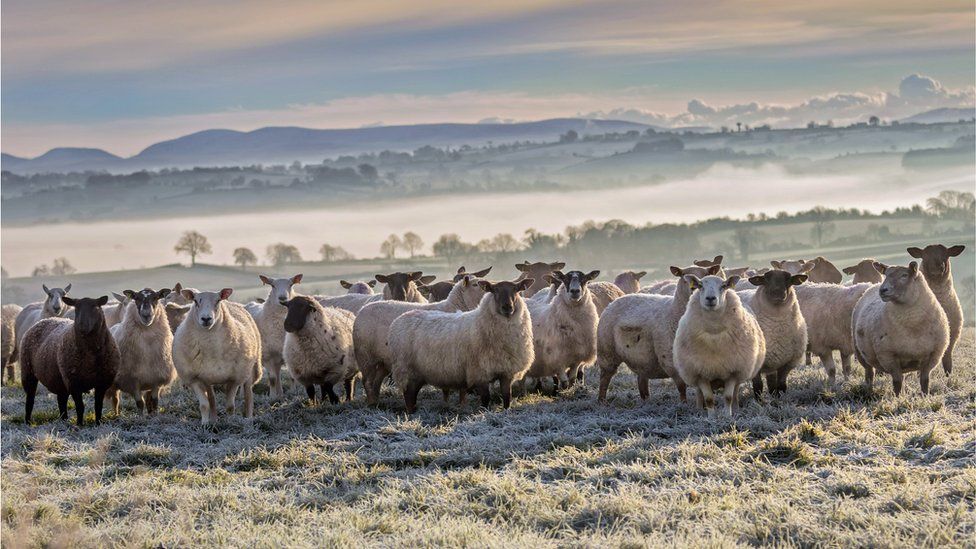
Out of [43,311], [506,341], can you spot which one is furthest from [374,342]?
[43,311]

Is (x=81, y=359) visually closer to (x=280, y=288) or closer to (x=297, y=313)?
(x=297, y=313)

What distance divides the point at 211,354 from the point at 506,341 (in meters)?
4.19

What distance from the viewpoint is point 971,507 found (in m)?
8.80

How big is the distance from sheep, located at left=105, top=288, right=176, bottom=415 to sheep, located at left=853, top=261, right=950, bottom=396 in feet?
34.2

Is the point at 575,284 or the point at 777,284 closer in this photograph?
the point at 777,284

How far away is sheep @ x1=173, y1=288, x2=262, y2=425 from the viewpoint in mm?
14141

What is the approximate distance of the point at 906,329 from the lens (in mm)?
14242

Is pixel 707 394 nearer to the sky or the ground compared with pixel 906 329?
nearer to the ground

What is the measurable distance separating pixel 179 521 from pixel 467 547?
2.76 metres

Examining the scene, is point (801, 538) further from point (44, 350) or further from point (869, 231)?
point (869, 231)

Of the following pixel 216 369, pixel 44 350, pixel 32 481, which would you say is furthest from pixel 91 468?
pixel 44 350

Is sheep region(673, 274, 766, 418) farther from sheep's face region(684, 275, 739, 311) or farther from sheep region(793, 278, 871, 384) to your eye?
sheep region(793, 278, 871, 384)

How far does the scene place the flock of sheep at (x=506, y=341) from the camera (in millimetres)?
13359

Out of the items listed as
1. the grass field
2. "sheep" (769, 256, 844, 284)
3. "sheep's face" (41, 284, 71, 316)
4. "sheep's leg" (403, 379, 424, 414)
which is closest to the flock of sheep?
"sheep's leg" (403, 379, 424, 414)
